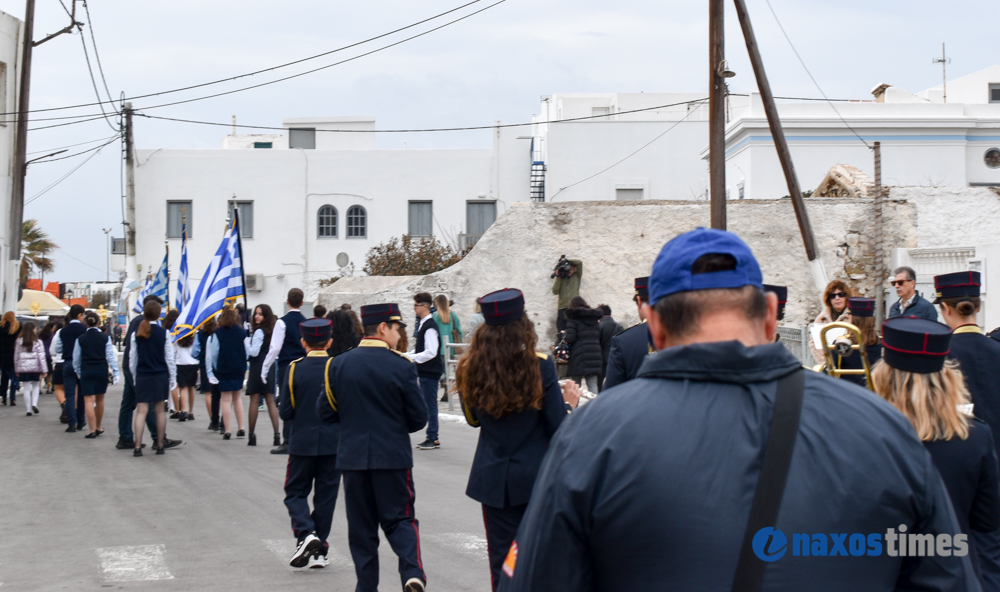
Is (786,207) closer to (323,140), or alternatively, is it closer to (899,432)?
(899,432)

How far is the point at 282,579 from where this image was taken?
632 centimetres

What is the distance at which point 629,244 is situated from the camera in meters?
18.8

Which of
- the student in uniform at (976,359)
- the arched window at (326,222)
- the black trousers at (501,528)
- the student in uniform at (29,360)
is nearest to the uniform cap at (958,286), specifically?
the student in uniform at (976,359)

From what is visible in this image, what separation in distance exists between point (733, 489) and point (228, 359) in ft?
38.5

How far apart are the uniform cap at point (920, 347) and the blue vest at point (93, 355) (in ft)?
39.9

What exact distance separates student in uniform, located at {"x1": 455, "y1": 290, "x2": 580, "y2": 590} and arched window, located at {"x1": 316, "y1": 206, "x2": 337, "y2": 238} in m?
34.4

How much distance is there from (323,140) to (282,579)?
3778 centimetres

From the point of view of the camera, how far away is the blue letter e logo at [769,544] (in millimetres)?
1616

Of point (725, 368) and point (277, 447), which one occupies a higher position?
point (725, 368)

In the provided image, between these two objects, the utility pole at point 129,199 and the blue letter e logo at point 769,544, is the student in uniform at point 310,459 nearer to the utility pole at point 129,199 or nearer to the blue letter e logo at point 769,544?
the blue letter e logo at point 769,544

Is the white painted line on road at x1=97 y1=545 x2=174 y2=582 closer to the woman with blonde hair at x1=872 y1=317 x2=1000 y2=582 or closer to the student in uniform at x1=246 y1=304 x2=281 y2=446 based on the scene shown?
the woman with blonde hair at x1=872 y1=317 x2=1000 y2=582

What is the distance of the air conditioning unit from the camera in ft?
123

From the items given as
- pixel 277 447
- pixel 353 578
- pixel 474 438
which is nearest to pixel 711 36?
pixel 474 438

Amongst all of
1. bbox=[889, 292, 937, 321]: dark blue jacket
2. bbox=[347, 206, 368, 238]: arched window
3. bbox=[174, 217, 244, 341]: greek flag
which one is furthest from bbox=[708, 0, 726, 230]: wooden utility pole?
bbox=[347, 206, 368, 238]: arched window
